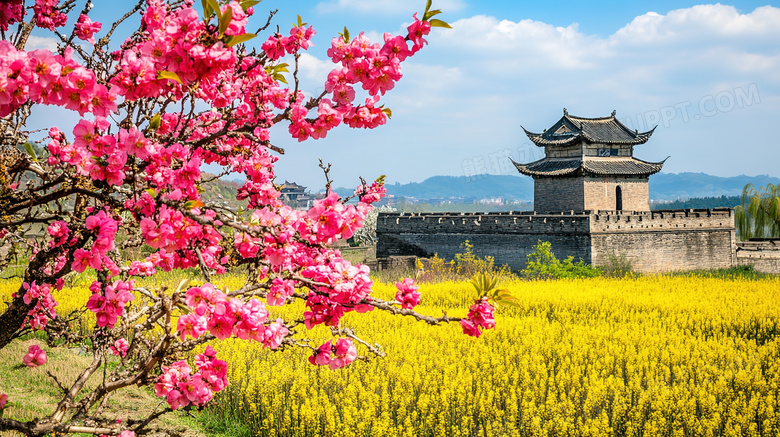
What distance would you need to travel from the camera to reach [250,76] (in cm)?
383

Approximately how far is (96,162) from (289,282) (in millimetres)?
1042

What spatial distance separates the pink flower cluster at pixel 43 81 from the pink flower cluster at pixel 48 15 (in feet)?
6.86

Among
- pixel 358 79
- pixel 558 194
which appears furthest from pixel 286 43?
pixel 558 194

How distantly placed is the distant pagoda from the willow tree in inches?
277

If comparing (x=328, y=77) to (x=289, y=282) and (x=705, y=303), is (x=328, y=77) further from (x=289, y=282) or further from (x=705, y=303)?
(x=705, y=303)

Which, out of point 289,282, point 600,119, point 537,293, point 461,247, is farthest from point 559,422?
point 600,119

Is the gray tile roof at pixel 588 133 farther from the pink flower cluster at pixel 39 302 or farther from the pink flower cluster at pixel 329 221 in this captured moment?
the pink flower cluster at pixel 329 221

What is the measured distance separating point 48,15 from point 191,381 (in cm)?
271

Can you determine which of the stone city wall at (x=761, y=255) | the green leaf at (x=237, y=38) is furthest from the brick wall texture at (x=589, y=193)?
the green leaf at (x=237, y=38)

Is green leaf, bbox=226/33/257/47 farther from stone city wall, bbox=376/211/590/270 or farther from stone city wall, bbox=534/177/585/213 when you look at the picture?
stone city wall, bbox=534/177/585/213

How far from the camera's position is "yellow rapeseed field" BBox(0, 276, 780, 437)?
5492mm

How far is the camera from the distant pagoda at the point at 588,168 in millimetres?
27500

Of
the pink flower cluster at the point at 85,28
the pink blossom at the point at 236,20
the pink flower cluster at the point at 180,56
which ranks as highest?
the pink flower cluster at the point at 85,28

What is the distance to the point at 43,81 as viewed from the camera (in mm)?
1939
